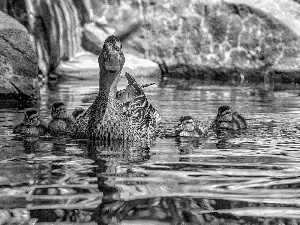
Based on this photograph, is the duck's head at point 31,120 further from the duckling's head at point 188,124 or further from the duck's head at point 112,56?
the duckling's head at point 188,124

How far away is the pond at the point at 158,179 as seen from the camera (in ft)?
14.1

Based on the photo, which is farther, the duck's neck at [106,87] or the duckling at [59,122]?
the duckling at [59,122]

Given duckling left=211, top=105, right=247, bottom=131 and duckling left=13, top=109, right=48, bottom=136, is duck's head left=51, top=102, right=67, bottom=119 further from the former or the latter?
duckling left=211, top=105, right=247, bottom=131

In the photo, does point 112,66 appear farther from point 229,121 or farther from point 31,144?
point 229,121

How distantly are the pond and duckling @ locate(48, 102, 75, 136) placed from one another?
Answer: 42 cm

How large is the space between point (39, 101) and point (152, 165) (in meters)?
6.11

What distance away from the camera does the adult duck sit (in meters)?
7.48

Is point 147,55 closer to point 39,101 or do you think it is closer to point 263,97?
point 263,97

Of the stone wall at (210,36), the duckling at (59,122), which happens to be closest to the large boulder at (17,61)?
the duckling at (59,122)

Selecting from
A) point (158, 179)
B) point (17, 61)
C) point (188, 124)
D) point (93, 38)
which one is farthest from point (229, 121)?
point (93, 38)

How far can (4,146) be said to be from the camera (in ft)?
23.7

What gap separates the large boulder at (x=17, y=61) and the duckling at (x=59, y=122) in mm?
2985

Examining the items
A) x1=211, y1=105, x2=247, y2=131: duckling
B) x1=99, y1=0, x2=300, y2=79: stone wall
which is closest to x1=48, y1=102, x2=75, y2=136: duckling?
x1=211, y1=105, x2=247, y2=131: duckling

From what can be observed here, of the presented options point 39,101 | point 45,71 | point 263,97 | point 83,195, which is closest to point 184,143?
point 83,195
